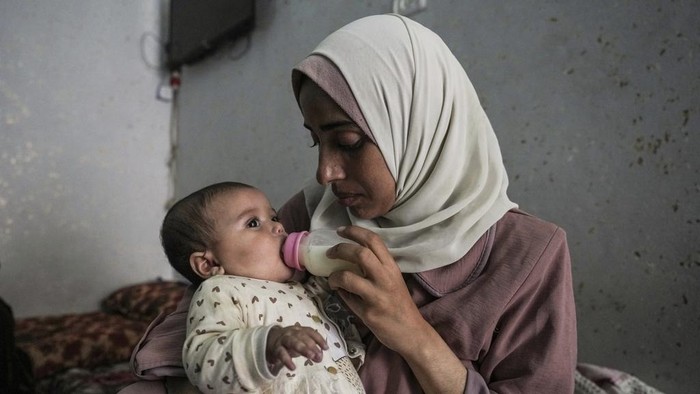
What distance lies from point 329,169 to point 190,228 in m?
0.32

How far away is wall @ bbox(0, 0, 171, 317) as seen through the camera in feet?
9.89

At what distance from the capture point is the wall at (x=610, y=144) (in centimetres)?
127

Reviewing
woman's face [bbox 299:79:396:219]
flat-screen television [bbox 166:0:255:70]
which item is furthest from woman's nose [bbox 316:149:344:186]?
flat-screen television [bbox 166:0:255:70]

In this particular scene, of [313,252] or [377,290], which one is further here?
[313,252]

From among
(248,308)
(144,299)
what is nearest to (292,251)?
(248,308)

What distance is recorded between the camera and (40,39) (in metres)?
3.07

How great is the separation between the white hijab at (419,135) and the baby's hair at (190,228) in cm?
33

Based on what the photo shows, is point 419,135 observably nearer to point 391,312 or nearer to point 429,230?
point 429,230

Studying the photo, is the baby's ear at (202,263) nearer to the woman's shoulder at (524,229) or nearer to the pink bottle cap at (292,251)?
the pink bottle cap at (292,251)

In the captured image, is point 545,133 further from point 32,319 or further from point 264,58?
point 32,319

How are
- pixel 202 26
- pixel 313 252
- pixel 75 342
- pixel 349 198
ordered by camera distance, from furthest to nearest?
pixel 202 26
pixel 75 342
pixel 349 198
pixel 313 252

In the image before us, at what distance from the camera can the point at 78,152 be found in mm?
3230

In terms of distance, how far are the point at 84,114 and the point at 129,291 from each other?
49.4 inches

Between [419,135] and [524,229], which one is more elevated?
[419,135]
